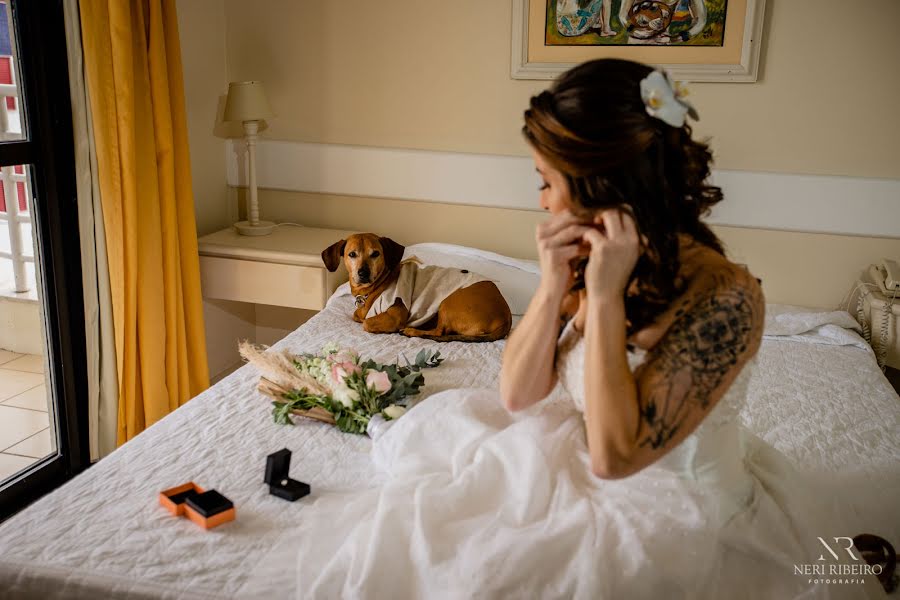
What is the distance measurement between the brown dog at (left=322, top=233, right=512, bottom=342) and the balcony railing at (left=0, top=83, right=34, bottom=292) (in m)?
1.07

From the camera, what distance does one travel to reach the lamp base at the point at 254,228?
3.22 metres

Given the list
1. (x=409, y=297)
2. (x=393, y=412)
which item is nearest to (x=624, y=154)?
(x=393, y=412)

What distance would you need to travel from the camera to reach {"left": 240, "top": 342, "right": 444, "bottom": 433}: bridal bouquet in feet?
6.14

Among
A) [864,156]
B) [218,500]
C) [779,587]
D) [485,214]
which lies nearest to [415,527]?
[218,500]

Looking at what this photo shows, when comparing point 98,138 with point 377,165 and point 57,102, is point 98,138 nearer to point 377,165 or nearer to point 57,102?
point 57,102

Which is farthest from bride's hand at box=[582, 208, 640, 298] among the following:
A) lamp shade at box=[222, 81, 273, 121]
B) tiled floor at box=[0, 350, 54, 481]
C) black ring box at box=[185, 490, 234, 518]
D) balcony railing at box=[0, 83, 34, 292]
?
tiled floor at box=[0, 350, 54, 481]

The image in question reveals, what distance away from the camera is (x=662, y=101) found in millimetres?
1190

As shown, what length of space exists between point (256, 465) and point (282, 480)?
0.14 meters

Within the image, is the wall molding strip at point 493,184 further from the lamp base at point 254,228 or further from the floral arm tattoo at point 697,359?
the floral arm tattoo at point 697,359

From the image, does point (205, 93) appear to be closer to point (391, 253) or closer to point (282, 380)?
point (391, 253)

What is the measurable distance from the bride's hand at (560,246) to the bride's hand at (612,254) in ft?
0.15

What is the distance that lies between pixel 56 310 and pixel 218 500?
1.43m

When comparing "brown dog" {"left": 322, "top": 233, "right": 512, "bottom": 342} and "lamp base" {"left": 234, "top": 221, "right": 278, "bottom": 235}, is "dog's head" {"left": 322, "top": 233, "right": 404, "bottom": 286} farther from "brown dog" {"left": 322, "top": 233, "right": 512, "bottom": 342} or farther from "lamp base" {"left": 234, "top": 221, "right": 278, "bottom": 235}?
"lamp base" {"left": 234, "top": 221, "right": 278, "bottom": 235}

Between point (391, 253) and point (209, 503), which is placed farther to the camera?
point (391, 253)
